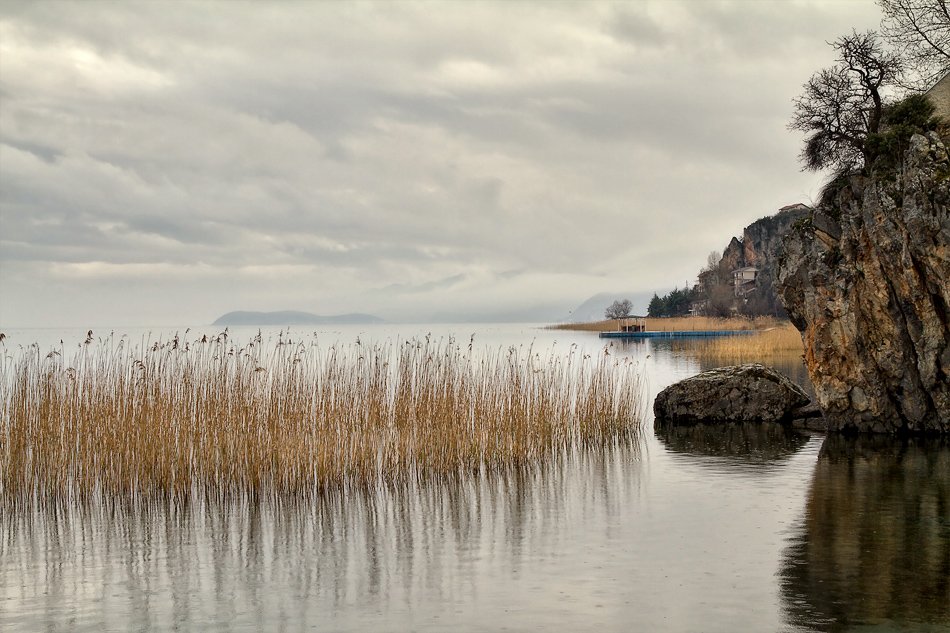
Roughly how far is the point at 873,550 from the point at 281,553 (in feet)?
18.7

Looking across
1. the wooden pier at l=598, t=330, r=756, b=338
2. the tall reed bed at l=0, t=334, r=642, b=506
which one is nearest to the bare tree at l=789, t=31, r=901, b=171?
the tall reed bed at l=0, t=334, r=642, b=506

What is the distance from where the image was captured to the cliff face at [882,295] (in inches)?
557

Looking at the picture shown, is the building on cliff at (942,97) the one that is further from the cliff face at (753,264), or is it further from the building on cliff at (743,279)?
the building on cliff at (743,279)

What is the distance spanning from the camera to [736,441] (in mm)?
15703

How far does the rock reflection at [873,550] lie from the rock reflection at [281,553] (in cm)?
244

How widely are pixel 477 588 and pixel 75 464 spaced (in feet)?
20.1

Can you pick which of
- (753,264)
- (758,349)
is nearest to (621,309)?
(753,264)

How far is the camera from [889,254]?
1463 centimetres

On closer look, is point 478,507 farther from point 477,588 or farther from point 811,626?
point 811,626

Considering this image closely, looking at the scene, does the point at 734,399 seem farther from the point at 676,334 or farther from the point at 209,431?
the point at 676,334

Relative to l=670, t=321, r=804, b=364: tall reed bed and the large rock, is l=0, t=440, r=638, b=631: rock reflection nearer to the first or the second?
the large rock

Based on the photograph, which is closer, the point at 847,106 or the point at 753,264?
the point at 847,106

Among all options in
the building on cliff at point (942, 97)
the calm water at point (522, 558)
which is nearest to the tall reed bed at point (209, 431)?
the calm water at point (522, 558)

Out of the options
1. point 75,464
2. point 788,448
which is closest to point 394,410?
point 75,464
